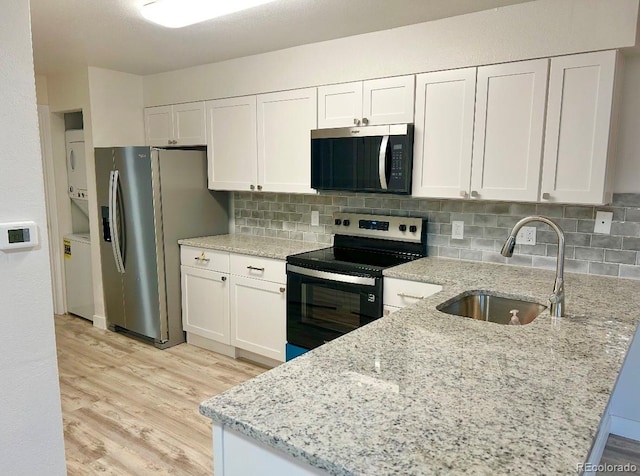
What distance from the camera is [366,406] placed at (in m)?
1.07

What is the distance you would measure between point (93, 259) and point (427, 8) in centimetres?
343

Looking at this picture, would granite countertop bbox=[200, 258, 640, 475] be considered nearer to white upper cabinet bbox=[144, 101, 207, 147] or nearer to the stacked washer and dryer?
Result: white upper cabinet bbox=[144, 101, 207, 147]

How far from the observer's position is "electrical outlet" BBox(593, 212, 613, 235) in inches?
97.9

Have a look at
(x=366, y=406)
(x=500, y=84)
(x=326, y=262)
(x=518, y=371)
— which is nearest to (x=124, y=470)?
(x=326, y=262)

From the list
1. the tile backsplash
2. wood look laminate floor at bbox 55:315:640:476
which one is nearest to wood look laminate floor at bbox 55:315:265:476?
wood look laminate floor at bbox 55:315:640:476

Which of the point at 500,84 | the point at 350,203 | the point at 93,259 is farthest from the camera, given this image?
the point at 93,259

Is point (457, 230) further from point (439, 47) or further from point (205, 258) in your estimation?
point (205, 258)

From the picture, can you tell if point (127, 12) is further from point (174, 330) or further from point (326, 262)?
point (174, 330)

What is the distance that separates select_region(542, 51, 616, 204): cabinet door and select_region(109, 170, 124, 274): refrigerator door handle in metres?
3.09

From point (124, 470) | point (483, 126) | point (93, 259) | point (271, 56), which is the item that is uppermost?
point (271, 56)

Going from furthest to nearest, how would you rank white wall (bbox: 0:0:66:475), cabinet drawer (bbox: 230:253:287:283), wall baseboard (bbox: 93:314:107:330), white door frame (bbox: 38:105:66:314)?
white door frame (bbox: 38:105:66:314) < wall baseboard (bbox: 93:314:107:330) < cabinet drawer (bbox: 230:253:287:283) < white wall (bbox: 0:0:66:475)

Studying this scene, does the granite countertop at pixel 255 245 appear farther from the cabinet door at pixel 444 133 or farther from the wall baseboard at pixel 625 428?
the wall baseboard at pixel 625 428

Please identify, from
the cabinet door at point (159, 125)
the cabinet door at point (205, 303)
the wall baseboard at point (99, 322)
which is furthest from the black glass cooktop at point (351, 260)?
the wall baseboard at point (99, 322)

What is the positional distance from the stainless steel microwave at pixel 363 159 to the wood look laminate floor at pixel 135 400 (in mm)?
1520
